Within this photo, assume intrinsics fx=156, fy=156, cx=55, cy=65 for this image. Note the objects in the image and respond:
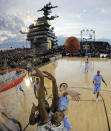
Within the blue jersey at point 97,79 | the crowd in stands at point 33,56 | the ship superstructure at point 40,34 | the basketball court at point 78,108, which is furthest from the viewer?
the ship superstructure at point 40,34

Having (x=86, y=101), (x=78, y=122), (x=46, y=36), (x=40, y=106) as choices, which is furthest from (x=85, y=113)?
(x=46, y=36)

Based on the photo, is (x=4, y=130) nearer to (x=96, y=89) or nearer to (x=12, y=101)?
(x=12, y=101)

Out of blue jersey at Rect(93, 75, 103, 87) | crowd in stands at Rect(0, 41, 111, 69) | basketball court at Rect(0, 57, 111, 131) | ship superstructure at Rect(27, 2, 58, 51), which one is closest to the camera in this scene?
basketball court at Rect(0, 57, 111, 131)

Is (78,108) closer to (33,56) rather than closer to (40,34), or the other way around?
(33,56)

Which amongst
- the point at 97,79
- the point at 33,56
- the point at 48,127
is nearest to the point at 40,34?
the point at 33,56

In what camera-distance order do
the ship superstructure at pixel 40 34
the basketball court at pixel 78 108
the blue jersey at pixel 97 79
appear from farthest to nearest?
the ship superstructure at pixel 40 34
the blue jersey at pixel 97 79
the basketball court at pixel 78 108

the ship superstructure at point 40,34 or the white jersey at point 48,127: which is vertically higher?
the ship superstructure at point 40,34

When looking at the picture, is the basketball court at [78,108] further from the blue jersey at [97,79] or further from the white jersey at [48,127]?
the blue jersey at [97,79]

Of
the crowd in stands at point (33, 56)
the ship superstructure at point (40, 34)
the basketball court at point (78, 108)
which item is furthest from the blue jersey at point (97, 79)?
the ship superstructure at point (40, 34)

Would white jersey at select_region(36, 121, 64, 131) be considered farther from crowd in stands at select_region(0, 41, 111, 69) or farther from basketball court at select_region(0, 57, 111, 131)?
crowd in stands at select_region(0, 41, 111, 69)

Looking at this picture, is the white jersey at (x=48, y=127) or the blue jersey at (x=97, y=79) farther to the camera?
the blue jersey at (x=97, y=79)

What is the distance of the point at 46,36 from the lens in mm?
50156

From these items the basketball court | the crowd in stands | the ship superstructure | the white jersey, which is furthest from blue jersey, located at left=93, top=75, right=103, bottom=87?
the ship superstructure

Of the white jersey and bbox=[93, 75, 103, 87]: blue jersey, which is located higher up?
the white jersey
